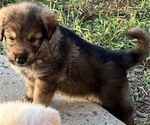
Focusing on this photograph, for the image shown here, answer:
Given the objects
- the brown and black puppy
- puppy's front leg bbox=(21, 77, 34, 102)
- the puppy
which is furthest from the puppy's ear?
the puppy

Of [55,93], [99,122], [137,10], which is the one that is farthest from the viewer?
[137,10]

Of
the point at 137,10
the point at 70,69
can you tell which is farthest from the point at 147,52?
the point at 137,10

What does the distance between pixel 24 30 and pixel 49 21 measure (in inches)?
12.4

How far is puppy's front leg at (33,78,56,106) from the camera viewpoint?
5062 mm

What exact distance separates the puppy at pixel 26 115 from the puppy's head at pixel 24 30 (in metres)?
1.18

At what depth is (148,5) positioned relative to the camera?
805 cm

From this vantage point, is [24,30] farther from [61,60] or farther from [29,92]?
[29,92]

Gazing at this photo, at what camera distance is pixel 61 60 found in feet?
16.8

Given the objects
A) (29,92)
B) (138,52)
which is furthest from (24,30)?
(138,52)

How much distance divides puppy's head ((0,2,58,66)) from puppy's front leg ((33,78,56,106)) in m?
0.32

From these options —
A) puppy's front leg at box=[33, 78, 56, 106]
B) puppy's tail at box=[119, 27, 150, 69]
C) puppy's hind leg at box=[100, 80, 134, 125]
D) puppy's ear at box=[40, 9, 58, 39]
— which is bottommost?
puppy's hind leg at box=[100, 80, 134, 125]

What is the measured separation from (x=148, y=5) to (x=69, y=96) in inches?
121

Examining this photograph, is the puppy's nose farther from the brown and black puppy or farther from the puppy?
the puppy

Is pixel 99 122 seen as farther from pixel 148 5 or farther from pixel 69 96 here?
pixel 148 5
